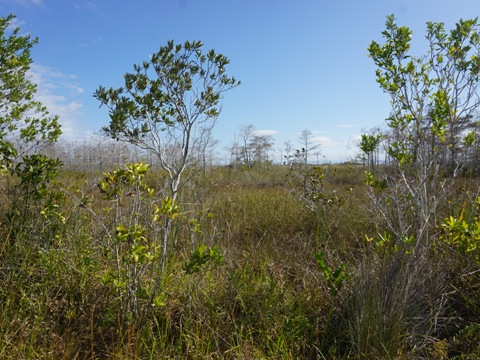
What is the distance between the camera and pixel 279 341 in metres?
2.02

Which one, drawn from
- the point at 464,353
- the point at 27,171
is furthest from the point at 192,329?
the point at 27,171

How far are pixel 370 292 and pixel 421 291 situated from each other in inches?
17.7

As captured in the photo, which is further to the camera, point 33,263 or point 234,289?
point 33,263

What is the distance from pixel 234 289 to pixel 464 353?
4.90 feet

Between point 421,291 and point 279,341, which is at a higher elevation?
point 421,291

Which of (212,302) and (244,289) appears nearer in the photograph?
(212,302)

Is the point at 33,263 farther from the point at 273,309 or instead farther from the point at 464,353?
the point at 464,353

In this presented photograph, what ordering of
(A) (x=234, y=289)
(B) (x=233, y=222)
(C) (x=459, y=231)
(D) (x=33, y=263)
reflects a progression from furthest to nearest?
(B) (x=233, y=222) → (D) (x=33, y=263) → (A) (x=234, y=289) → (C) (x=459, y=231)

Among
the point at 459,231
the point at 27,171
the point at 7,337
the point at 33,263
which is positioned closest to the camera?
the point at 7,337

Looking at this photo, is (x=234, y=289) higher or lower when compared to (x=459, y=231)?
lower

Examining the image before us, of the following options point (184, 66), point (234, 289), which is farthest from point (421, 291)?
point (184, 66)

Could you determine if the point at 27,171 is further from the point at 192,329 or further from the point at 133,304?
the point at 192,329

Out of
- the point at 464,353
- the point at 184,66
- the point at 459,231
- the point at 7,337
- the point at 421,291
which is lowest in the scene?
the point at 464,353

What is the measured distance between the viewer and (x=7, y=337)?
1.84 metres
